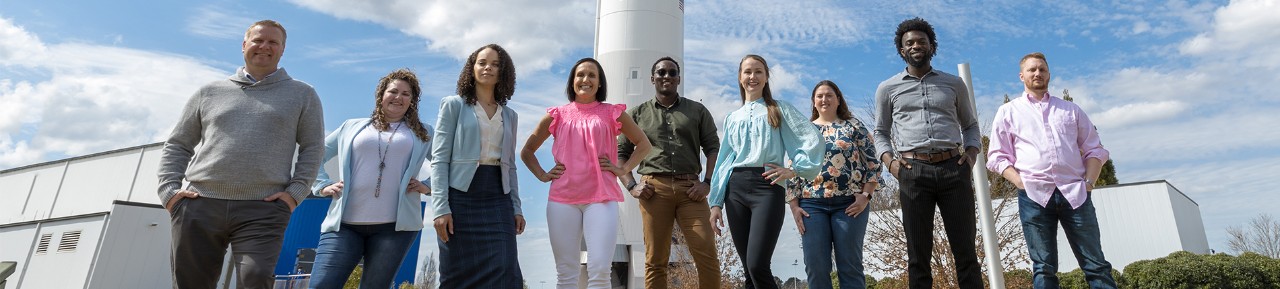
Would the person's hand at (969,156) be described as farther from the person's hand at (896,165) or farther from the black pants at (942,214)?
the person's hand at (896,165)

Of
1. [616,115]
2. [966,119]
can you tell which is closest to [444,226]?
[616,115]

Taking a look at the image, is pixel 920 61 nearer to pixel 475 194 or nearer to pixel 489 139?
pixel 489 139

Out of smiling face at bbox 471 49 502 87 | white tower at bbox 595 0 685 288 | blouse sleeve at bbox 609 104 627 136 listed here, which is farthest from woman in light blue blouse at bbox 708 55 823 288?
white tower at bbox 595 0 685 288

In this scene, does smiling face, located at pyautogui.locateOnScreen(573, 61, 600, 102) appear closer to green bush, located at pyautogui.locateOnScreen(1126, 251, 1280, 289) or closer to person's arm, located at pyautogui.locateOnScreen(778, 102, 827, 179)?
person's arm, located at pyautogui.locateOnScreen(778, 102, 827, 179)

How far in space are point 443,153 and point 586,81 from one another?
3.03 feet

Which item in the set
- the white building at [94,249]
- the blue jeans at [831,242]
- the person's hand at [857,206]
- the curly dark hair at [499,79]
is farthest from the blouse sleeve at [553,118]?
the white building at [94,249]

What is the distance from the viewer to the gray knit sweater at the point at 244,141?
11.0ft

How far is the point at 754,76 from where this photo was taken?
4.97m

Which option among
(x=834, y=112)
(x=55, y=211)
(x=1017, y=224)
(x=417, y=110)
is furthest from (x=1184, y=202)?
(x=55, y=211)

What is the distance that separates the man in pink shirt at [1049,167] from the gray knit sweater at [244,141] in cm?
392

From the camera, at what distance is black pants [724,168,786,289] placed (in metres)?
4.34

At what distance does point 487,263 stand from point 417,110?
4.88ft

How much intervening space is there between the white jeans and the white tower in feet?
33.8

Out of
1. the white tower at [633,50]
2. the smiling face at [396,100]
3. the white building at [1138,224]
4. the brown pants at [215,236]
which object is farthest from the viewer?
the white building at [1138,224]
